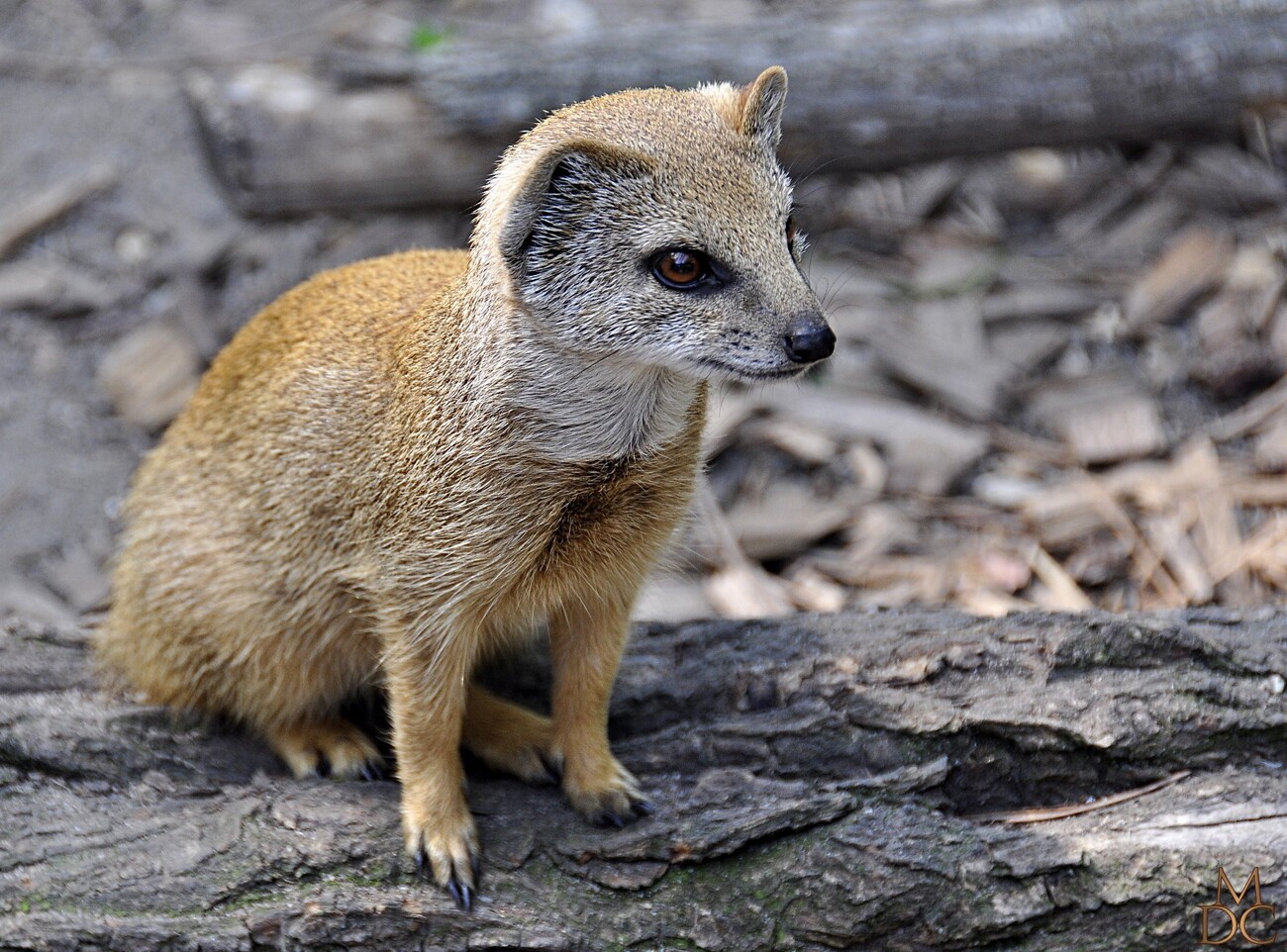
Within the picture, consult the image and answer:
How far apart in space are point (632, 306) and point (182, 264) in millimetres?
5099

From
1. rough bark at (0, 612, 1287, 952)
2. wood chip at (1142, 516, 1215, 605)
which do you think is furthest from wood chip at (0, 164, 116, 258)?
wood chip at (1142, 516, 1215, 605)

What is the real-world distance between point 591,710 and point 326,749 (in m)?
0.94

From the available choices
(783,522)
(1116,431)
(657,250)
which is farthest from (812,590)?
(657,250)

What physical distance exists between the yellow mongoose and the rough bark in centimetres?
19

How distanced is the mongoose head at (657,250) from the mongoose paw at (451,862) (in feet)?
4.64

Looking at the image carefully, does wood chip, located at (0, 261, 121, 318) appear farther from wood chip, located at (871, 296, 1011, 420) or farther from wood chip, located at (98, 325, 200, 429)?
wood chip, located at (871, 296, 1011, 420)

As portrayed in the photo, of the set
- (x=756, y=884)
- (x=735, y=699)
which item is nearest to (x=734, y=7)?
(x=735, y=699)

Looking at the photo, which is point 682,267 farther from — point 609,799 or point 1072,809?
point 1072,809

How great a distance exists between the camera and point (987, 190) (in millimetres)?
7859

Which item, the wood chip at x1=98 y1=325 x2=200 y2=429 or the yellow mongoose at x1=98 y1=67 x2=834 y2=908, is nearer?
the yellow mongoose at x1=98 y1=67 x2=834 y2=908

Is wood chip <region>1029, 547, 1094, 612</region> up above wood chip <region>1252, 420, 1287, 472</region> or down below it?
below

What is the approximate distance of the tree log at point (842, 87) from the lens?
7.16m

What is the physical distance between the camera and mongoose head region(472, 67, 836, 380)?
321 centimetres

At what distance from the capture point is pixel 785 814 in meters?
3.51
